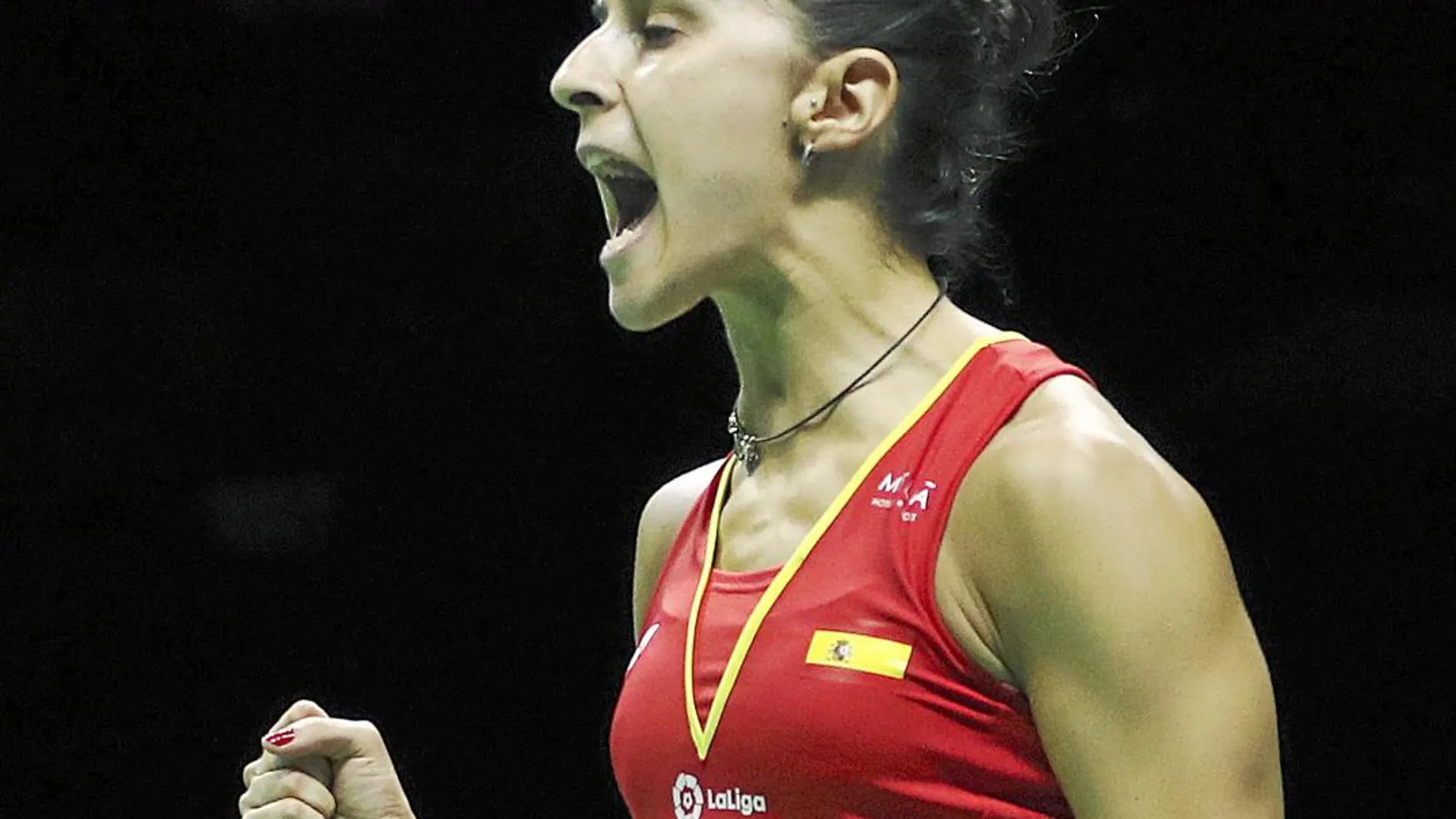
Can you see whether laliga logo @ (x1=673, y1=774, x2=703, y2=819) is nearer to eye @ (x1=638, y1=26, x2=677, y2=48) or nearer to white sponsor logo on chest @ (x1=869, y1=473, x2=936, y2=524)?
white sponsor logo on chest @ (x1=869, y1=473, x2=936, y2=524)

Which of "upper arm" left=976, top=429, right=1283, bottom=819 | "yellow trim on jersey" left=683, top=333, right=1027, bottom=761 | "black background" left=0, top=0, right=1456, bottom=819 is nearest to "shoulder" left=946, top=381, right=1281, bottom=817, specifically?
"upper arm" left=976, top=429, right=1283, bottom=819

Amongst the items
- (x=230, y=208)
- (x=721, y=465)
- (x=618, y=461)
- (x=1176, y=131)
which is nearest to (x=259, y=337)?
(x=230, y=208)

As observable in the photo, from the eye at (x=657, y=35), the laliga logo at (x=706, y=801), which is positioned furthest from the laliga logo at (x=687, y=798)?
the eye at (x=657, y=35)

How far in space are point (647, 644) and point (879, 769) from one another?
253 mm

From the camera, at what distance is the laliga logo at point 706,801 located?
4.63 feet

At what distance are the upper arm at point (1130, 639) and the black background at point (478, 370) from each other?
138cm

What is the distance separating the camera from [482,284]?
2977mm

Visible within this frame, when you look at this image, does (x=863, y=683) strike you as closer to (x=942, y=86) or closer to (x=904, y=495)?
(x=904, y=495)

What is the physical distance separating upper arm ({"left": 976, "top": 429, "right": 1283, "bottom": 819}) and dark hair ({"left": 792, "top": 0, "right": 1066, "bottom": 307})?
0.95 ft

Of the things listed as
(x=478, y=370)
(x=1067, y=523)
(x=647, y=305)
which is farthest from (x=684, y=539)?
(x=478, y=370)

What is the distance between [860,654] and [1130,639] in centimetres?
17

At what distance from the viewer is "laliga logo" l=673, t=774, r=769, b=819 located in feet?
4.63

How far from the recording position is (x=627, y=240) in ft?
5.13

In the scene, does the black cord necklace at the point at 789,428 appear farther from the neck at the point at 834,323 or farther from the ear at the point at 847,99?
the ear at the point at 847,99
